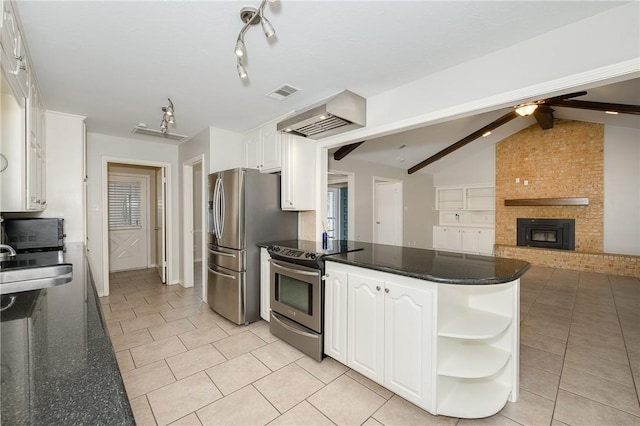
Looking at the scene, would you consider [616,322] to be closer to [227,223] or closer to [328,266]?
[328,266]

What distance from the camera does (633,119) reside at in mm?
5129

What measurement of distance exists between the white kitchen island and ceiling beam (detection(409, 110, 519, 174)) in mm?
4688

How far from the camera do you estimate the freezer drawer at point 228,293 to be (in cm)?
308

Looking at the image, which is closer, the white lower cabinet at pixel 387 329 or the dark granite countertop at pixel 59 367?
the dark granite countertop at pixel 59 367

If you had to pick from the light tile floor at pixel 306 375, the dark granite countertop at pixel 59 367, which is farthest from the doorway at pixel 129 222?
the dark granite countertop at pixel 59 367

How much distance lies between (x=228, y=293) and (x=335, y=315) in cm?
151

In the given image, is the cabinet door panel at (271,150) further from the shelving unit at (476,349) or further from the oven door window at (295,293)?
the shelving unit at (476,349)

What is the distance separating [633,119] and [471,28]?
19.6 feet

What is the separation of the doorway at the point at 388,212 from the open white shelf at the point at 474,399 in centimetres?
489

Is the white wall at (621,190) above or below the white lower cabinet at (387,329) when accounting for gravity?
above

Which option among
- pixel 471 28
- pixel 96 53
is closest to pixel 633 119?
pixel 471 28

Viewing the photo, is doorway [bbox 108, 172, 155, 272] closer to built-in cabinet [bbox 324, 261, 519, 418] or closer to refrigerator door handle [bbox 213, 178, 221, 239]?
refrigerator door handle [bbox 213, 178, 221, 239]

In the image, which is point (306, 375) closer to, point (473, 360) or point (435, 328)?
point (435, 328)

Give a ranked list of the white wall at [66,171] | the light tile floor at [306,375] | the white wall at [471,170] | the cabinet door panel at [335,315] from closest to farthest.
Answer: the light tile floor at [306,375] → the cabinet door panel at [335,315] → the white wall at [66,171] → the white wall at [471,170]
